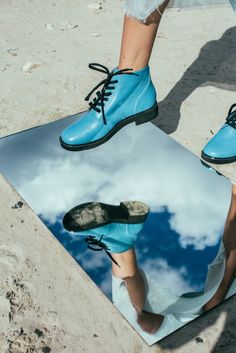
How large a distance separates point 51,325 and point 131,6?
98 cm

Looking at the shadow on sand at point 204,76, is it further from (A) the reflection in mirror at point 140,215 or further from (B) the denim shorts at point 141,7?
(B) the denim shorts at point 141,7

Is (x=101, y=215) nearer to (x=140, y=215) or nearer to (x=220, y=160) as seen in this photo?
(x=140, y=215)

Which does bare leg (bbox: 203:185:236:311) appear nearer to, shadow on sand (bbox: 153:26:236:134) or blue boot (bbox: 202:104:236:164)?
blue boot (bbox: 202:104:236:164)

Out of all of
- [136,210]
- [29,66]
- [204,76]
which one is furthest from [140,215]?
[29,66]

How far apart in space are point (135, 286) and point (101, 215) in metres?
0.27

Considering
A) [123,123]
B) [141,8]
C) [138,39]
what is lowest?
[123,123]

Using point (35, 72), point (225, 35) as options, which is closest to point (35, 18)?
point (35, 72)

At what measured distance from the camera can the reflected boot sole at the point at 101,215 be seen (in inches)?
56.4

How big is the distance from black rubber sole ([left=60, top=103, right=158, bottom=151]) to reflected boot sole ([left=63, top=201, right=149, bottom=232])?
279mm

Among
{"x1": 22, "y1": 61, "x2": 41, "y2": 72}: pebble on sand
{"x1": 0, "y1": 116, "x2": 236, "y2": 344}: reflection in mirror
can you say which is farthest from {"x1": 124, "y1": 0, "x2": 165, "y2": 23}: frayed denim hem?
{"x1": 22, "y1": 61, "x2": 41, "y2": 72}: pebble on sand

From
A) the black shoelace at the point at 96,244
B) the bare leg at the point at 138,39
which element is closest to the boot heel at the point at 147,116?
the bare leg at the point at 138,39

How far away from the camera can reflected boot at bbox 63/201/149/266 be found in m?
1.38

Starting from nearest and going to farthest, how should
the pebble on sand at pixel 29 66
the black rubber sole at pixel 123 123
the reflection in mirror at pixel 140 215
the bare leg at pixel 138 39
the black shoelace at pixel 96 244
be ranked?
the reflection in mirror at pixel 140 215
the black shoelace at pixel 96 244
the bare leg at pixel 138 39
the black rubber sole at pixel 123 123
the pebble on sand at pixel 29 66

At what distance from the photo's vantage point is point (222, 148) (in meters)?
1.66
